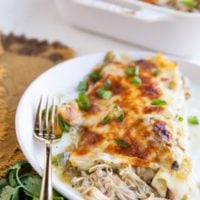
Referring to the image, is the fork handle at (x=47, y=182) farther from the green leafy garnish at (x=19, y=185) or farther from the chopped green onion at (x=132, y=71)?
the chopped green onion at (x=132, y=71)

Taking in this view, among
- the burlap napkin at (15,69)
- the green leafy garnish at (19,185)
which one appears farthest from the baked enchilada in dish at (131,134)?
the burlap napkin at (15,69)

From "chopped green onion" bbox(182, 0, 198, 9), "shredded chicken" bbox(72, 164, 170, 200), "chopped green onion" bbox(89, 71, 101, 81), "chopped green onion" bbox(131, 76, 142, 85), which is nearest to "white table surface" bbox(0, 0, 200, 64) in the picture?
"chopped green onion" bbox(182, 0, 198, 9)

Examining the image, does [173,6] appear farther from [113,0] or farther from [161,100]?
[161,100]

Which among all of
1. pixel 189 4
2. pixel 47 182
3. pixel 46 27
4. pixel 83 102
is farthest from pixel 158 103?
pixel 46 27

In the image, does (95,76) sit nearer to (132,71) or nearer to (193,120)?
(132,71)

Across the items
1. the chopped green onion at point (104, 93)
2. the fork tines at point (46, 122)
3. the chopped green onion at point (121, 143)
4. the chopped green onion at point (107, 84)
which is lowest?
the fork tines at point (46, 122)

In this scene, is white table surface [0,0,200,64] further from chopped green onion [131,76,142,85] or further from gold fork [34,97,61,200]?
gold fork [34,97,61,200]
